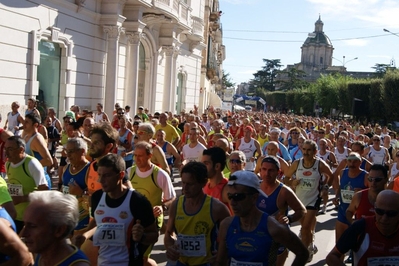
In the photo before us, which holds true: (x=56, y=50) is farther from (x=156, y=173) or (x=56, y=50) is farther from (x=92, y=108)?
(x=156, y=173)

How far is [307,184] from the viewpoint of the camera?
7.91 meters

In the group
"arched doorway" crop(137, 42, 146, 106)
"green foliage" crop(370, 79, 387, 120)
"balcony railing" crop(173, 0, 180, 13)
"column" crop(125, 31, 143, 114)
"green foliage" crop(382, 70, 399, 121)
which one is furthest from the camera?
"green foliage" crop(370, 79, 387, 120)

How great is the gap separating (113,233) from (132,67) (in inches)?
728

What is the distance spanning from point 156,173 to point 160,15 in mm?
18946

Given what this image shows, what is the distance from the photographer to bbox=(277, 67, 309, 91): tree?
12691 centimetres

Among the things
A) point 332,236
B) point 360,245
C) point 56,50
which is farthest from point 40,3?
point 360,245

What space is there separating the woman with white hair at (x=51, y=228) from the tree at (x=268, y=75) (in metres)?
134

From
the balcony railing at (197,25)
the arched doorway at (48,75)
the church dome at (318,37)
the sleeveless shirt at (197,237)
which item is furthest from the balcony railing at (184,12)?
the church dome at (318,37)

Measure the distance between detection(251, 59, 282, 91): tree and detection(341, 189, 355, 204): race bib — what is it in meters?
129

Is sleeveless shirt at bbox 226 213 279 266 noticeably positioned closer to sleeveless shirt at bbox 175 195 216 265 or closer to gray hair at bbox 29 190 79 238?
sleeveless shirt at bbox 175 195 216 265

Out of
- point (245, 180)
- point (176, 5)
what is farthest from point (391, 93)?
point (245, 180)

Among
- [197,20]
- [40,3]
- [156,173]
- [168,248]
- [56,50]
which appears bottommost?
[168,248]

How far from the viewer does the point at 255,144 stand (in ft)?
36.4

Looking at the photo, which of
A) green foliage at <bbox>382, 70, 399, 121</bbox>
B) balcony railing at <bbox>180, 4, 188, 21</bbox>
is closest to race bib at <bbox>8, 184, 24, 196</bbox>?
balcony railing at <bbox>180, 4, 188, 21</bbox>
